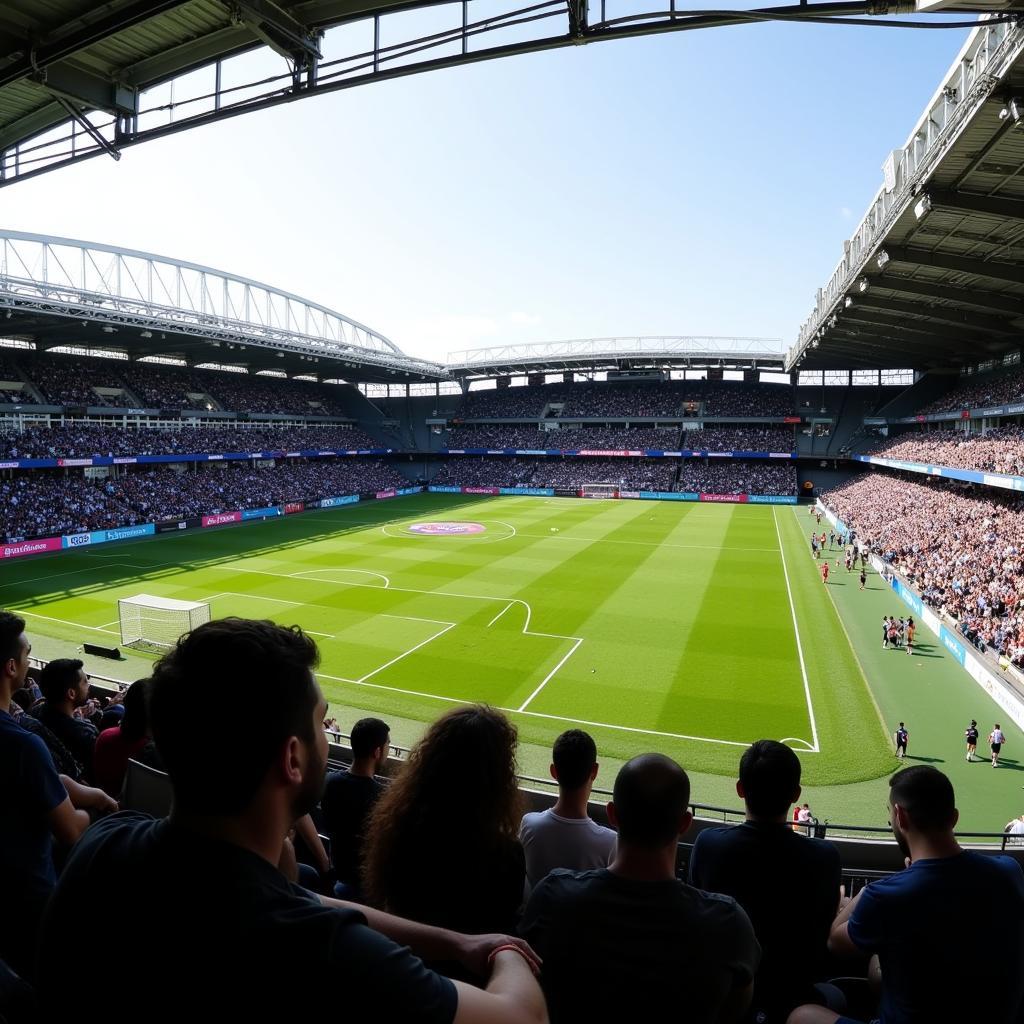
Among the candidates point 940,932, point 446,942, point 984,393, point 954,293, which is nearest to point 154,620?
point 446,942

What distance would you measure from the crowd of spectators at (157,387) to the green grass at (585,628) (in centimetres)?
1764

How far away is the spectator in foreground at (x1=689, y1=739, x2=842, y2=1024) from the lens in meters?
3.59

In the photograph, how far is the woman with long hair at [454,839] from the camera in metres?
2.94

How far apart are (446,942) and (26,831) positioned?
256cm

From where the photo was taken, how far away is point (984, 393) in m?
46.5

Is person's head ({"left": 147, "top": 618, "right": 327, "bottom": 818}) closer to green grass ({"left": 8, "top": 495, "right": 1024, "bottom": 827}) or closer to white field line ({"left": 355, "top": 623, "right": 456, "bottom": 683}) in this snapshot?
green grass ({"left": 8, "top": 495, "right": 1024, "bottom": 827})

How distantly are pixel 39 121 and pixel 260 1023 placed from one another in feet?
37.9

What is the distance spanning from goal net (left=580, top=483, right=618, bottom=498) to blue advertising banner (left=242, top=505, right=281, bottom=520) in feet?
102

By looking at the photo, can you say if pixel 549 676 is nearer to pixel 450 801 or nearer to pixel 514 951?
pixel 450 801

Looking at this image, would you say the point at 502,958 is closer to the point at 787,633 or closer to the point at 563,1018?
the point at 563,1018

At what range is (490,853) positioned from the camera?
3.03 meters

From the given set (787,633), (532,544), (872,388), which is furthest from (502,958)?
(872,388)

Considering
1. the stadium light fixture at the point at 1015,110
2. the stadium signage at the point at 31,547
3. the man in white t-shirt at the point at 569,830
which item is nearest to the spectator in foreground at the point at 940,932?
the man in white t-shirt at the point at 569,830

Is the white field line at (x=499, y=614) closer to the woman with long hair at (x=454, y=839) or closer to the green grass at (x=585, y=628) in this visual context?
the green grass at (x=585, y=628)
